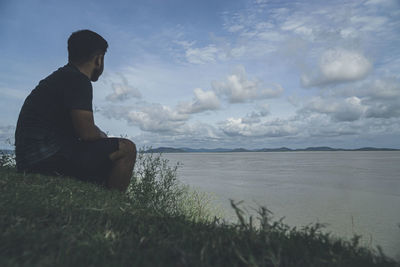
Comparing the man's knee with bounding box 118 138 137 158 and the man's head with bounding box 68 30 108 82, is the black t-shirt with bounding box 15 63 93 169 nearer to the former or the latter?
the man's head with bounding box 68 30 108 82

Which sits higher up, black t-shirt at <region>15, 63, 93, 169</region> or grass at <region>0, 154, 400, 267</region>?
black t-shirt at <region>15, 63, 93, 169</region>

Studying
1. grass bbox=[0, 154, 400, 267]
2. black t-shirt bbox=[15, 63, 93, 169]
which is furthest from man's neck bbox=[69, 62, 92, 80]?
grass bbox=[0, 154, 400, 267]

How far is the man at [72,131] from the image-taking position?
12.5ft

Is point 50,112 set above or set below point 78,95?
below

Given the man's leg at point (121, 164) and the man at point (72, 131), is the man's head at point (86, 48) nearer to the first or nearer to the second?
the man at point (72, 131)

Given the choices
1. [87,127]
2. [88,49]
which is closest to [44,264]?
[87,127]

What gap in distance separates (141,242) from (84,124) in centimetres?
254

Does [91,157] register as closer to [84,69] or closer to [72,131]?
[72,131]

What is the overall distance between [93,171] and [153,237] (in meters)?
2.60

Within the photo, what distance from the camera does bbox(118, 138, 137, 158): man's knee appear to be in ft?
13.4

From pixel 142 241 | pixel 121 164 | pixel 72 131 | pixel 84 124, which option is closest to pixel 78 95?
pixel 84 124

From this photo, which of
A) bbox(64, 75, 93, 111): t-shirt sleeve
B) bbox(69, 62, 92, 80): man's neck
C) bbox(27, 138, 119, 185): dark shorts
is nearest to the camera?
bbox(64, 75, 93, 111): t-shirt sleeve

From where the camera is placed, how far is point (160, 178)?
711 cm

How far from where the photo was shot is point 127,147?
4164mm
